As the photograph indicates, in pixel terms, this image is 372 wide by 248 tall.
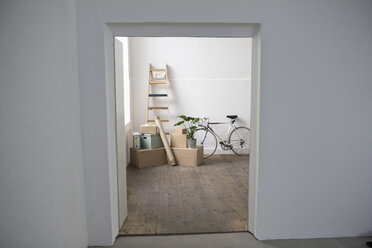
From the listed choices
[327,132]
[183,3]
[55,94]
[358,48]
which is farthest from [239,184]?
[55,94]

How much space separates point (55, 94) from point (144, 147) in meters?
3.84

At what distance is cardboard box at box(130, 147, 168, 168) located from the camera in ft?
19.2

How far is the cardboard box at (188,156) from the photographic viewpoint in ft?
19.6

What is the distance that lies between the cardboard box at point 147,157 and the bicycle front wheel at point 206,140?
3.35ft

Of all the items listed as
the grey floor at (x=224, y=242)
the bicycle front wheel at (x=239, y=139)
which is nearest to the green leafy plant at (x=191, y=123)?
the bicycle front wheel at (x=239, y=139)

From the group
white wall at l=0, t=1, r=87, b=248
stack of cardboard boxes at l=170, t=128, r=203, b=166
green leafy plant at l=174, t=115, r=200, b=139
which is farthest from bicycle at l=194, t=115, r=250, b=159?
white wall at l=0, t=1, r=87, b=248

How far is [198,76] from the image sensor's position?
268 inches

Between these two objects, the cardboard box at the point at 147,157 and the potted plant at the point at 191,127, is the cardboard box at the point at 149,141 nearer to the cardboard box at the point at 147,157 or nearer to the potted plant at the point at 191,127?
the cardboard box at the point at 147,157

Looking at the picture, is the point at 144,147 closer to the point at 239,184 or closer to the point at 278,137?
the point at 239,184

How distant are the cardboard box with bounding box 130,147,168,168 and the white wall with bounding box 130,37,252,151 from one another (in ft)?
2.99

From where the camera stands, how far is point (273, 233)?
3.10 m

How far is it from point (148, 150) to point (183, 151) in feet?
2.15

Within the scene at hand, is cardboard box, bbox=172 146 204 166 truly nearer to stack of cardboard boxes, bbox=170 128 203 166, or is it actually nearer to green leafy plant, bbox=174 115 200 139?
stack of cardboard boxes, bbox=170 128 203 166

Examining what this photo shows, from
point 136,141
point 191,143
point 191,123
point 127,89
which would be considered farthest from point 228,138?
point 127,89
